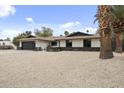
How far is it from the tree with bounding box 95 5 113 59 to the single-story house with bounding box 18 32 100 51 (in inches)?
675

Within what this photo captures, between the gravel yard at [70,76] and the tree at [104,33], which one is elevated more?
the tree at [104,33]

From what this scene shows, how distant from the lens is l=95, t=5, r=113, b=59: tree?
17.0 m

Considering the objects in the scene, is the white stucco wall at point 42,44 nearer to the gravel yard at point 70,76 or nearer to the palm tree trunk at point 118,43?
the palm tree trunk at point 118,43

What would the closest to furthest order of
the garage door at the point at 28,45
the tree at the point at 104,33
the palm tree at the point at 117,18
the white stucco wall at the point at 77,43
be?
the tree at the point at 104,33, the palm tree at the point at 117,18, the white stucco wall at the point at 77,43, the garage door at the point at 28,45

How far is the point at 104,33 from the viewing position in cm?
1711

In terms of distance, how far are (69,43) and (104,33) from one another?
72.4ft

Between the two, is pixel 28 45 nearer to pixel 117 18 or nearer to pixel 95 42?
pixel 95 42

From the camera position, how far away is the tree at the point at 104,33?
17.0 meters

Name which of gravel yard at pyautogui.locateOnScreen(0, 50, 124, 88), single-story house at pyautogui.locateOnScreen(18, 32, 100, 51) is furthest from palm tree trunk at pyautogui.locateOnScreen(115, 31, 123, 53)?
gravel yard at pyautogui.locateOnScreen(0, 50, 124, 88)

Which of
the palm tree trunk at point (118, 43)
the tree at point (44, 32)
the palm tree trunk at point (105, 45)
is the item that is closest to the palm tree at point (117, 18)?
the palm tree trunk at point (118, 43)

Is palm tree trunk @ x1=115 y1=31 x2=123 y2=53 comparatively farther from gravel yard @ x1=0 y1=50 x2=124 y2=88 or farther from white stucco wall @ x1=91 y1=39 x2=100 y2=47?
gravel yard @ x1=0 y1=50 x2=124 y2=88

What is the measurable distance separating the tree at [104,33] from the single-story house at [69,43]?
17134mm

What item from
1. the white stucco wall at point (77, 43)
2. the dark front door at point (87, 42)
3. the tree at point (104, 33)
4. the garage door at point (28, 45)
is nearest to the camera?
the tree at point (104, 33)
